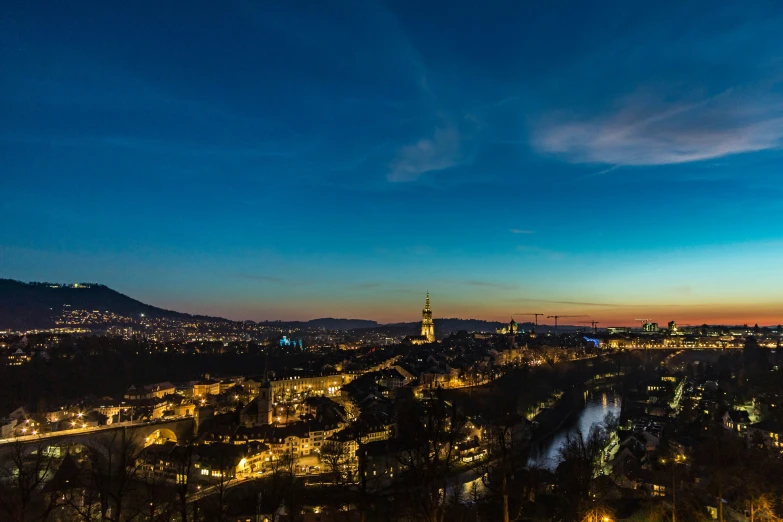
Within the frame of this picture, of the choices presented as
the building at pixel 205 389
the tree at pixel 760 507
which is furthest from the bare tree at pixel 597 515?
the building at pixel 205 389

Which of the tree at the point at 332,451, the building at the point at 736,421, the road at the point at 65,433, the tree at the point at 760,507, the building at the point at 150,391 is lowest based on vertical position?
the building at the point at 150,391

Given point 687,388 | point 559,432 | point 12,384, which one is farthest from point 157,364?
point 687,388

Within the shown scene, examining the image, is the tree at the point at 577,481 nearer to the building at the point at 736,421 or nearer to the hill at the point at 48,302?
the building at the point at 736,421

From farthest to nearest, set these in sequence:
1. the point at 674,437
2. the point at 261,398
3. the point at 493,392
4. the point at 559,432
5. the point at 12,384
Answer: the point at 493,392, the point at 12,384, the point at 261,398, the point at 559,432, the point at 674,437

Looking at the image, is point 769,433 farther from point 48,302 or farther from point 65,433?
point 48,302

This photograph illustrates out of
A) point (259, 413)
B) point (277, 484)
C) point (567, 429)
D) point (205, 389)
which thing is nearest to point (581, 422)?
point (567, 429)

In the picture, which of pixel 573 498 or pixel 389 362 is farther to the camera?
pixel 389 362

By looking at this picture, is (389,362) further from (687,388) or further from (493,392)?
(687,388)
